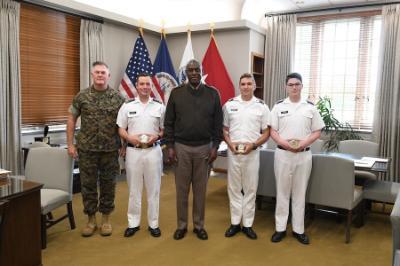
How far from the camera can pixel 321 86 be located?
646 centimetres

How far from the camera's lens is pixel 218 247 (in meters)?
3.20

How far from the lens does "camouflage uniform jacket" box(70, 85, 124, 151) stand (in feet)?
10.6

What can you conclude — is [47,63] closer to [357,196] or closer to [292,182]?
[292,182]

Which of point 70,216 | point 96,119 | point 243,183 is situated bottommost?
point 70,216

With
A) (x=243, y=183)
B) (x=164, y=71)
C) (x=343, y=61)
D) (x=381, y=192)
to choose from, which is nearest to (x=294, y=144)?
(x=243, y=183)

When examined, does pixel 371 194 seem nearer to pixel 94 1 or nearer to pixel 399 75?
pixel 399 75

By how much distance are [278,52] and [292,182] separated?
12.4 feet

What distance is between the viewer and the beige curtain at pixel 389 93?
557cm

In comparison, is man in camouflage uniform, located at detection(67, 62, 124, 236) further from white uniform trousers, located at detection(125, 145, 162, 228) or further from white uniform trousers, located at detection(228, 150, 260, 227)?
white uniform trousers, located at detection(228, 150, 260, 227)


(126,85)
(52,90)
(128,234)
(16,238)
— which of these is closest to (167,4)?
(126,85)

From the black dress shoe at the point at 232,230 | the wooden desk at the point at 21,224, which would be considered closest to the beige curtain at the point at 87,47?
the wooden desk at the point at 21,224

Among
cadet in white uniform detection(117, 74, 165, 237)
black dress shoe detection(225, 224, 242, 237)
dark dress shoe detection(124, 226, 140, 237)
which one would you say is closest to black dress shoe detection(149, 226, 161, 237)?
cadet in white uniform detection(117, 74, 165, 237)

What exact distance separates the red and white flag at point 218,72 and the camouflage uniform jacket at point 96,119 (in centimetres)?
316

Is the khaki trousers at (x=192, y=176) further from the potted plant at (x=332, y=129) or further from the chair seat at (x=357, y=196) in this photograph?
the potted plant at (x=332, y=129)
